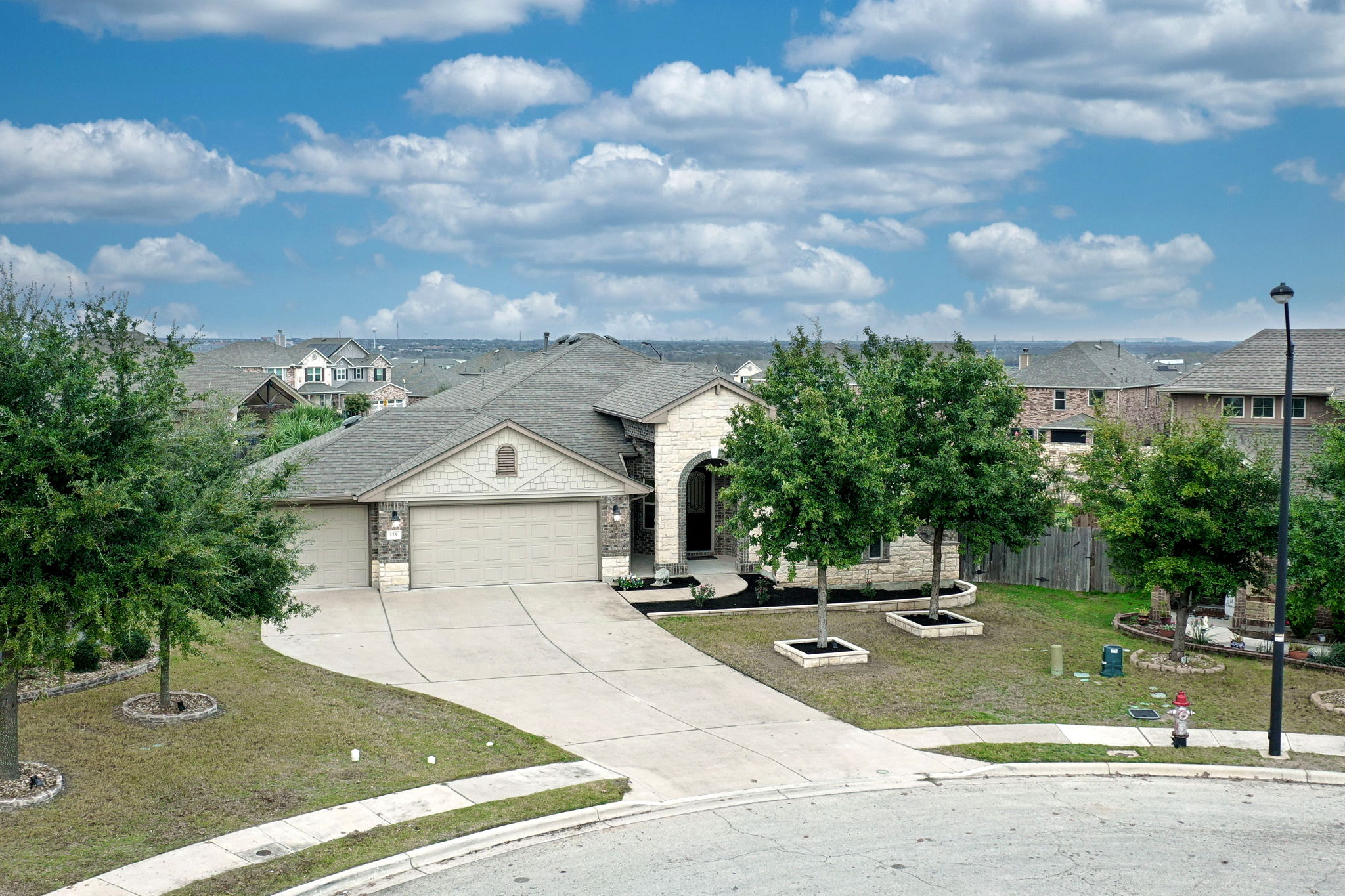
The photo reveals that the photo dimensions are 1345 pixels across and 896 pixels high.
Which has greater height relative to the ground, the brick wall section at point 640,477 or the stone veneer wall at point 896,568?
the brick wall section at point 640,477

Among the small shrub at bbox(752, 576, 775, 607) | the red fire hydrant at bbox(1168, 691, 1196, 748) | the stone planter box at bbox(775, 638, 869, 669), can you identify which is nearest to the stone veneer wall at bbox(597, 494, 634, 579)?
the small shrub at bbox(752, 576, 775, 607)

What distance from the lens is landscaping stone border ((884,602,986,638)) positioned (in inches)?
989

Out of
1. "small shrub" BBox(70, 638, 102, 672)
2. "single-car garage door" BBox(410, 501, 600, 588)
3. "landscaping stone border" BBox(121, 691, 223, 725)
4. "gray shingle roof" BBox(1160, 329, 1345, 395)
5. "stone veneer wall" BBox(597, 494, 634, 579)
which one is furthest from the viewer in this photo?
"gray shingle roof" BBox(1160, 329, 1345, 395)

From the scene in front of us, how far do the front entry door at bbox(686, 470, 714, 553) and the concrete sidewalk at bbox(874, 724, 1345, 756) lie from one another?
51.1 ft

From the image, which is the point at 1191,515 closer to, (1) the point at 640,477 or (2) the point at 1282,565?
(2) the point at 1282,565

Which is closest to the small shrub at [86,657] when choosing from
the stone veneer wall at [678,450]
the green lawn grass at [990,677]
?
the green lawn grass at [990,677]

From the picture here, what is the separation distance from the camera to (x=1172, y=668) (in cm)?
2220

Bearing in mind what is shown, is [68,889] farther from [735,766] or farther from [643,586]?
[643,586]

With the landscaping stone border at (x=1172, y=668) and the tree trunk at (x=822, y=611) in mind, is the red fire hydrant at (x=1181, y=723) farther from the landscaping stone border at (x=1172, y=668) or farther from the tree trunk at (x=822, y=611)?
the tree trunk at (x=822, y=611)

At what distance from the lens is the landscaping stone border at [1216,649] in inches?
885

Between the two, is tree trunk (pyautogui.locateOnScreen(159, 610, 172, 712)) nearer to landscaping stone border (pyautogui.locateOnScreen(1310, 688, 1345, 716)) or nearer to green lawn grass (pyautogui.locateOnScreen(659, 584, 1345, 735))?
green lawn grass (pyautogui.locateOnScreen(659, 584, 1345, 735))

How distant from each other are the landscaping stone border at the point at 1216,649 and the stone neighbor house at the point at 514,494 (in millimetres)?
5366

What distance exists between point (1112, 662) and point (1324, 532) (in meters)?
4.43

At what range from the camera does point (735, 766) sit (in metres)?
16.5
